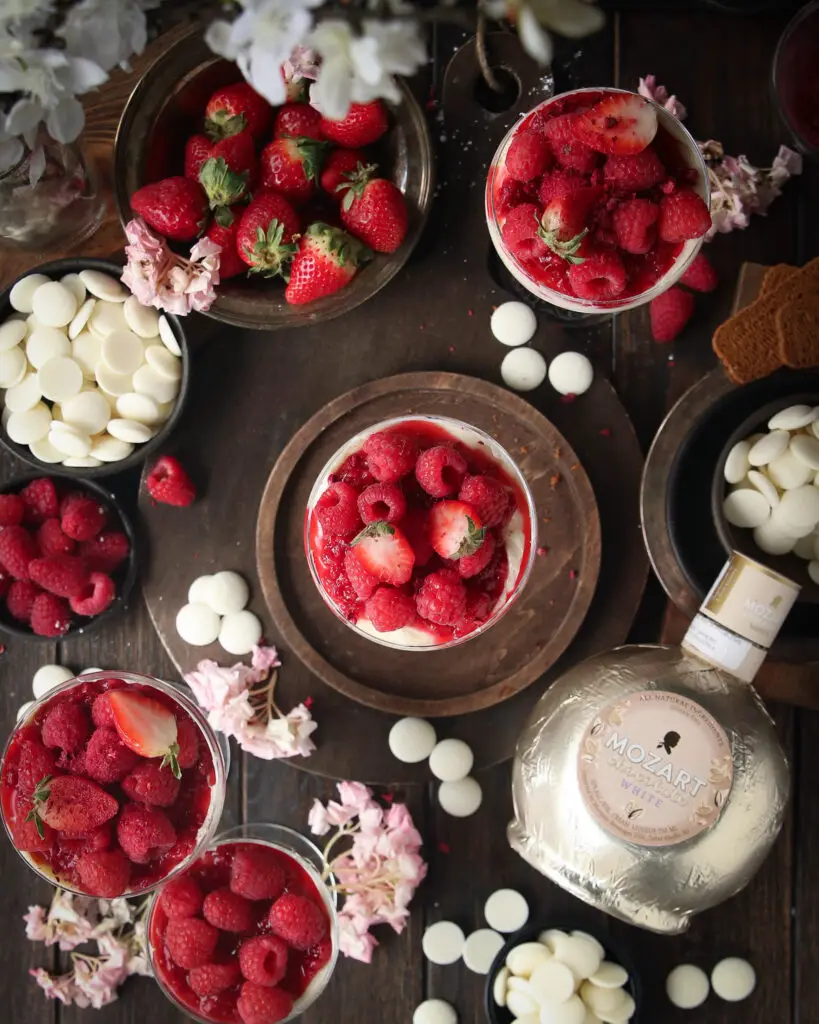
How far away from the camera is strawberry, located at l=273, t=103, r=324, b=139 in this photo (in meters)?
1.46

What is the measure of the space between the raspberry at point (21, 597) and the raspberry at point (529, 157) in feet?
3.20

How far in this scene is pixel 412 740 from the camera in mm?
1555

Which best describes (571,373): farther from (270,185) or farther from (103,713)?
(103,713)

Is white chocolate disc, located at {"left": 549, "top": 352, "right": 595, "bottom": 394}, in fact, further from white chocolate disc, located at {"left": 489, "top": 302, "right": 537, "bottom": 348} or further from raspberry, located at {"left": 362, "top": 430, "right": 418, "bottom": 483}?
raspberry, located at {"left": 362, "top": 430, "right": 418, "bottom": 483}

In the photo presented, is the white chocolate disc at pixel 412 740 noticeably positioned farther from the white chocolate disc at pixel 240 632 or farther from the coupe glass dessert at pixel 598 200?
the coupe glass dessert at pixel 598 200

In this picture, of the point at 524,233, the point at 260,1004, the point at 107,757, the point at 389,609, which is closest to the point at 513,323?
the point at 524,233

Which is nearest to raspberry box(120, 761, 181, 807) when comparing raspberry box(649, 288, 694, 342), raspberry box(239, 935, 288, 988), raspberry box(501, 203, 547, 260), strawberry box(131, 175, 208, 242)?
raspberry box(239, 935, 288, 988)

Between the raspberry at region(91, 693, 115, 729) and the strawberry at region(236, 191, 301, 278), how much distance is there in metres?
0.67

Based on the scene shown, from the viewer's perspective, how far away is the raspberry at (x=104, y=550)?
1576 millimetres

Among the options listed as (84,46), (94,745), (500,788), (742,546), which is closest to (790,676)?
(742,546)

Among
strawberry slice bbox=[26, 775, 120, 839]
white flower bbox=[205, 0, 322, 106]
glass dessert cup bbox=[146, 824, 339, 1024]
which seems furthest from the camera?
glass dessert cup bbox=[146, 824, 339, 1024]

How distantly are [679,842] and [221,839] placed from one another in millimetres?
694

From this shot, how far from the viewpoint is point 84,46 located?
844 mm

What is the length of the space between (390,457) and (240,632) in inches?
17.9
